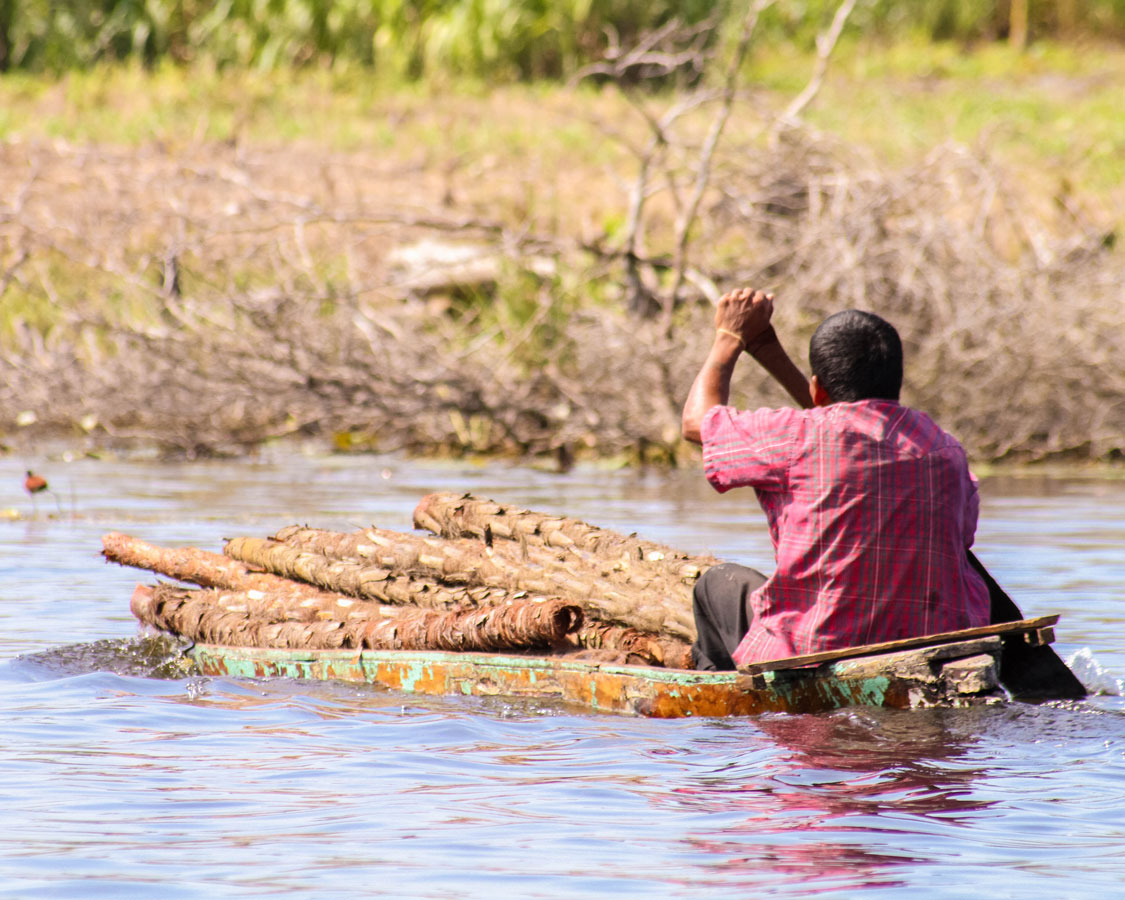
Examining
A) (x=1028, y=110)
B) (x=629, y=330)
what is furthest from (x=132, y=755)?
(x=1028, y=110)

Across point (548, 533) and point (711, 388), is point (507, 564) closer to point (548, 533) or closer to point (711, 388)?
point (548, 533)

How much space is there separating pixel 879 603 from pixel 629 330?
26.5ft

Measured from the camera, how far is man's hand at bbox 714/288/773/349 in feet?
18.9

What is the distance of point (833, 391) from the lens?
18.2 feet

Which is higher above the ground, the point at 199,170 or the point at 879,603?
the point at 199,170

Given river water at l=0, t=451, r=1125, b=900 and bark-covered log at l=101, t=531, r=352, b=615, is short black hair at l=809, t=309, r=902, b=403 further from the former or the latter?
bark-covered log at l=101, t=531, r=352, b=615

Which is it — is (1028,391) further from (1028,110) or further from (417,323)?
(1028,110)

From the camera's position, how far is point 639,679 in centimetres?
607

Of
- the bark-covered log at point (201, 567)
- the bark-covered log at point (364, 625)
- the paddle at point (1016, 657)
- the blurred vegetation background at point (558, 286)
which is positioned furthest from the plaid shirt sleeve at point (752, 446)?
the blurred vegetation background at point (558, 286)

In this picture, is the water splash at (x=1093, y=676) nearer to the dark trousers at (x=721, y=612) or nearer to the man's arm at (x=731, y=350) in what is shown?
the dark trousers at (x=721, y=612)

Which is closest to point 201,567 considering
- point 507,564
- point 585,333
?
point 507,564

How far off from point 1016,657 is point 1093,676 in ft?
2.91

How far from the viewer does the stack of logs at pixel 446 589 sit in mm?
6574

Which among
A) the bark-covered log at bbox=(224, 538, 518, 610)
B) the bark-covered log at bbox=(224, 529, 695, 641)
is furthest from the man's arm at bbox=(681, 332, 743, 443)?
the bark-covered log at bbox=(224, 538, 518, 610)
